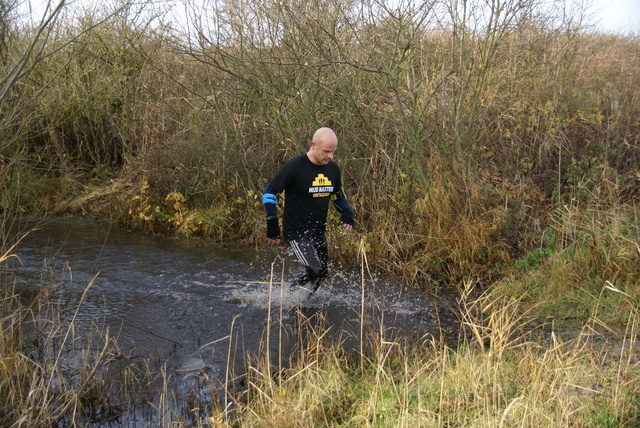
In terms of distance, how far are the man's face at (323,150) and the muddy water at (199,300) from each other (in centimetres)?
115

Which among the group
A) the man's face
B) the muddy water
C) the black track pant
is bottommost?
the muddy water

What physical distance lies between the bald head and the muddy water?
A: 1.17 m

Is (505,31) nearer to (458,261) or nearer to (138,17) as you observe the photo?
(458,261)

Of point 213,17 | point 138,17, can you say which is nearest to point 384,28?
point 213,17

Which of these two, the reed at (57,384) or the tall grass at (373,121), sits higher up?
the tall grass at (373,121)

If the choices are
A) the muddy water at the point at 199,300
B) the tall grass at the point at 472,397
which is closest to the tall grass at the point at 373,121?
the muddy water at the point at 199,300

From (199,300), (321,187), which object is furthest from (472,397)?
(199,300)

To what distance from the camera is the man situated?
19.1 ft

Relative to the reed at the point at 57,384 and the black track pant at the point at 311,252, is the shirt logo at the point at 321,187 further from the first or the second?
the reed at the point at 57,384

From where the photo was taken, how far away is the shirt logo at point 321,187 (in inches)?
235

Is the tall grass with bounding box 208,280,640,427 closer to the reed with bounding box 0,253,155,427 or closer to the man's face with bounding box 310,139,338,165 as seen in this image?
the reed with bounding box 0,253,155,427

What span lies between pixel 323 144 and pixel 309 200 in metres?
0.66

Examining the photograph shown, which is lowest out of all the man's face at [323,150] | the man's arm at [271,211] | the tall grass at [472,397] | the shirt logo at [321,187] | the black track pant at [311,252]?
the tall grass at [472,397]

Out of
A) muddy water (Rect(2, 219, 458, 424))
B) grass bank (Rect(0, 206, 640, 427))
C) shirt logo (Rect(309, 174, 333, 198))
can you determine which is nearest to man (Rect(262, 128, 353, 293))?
shirt logo (Rect(309, 174, 333, 198))
